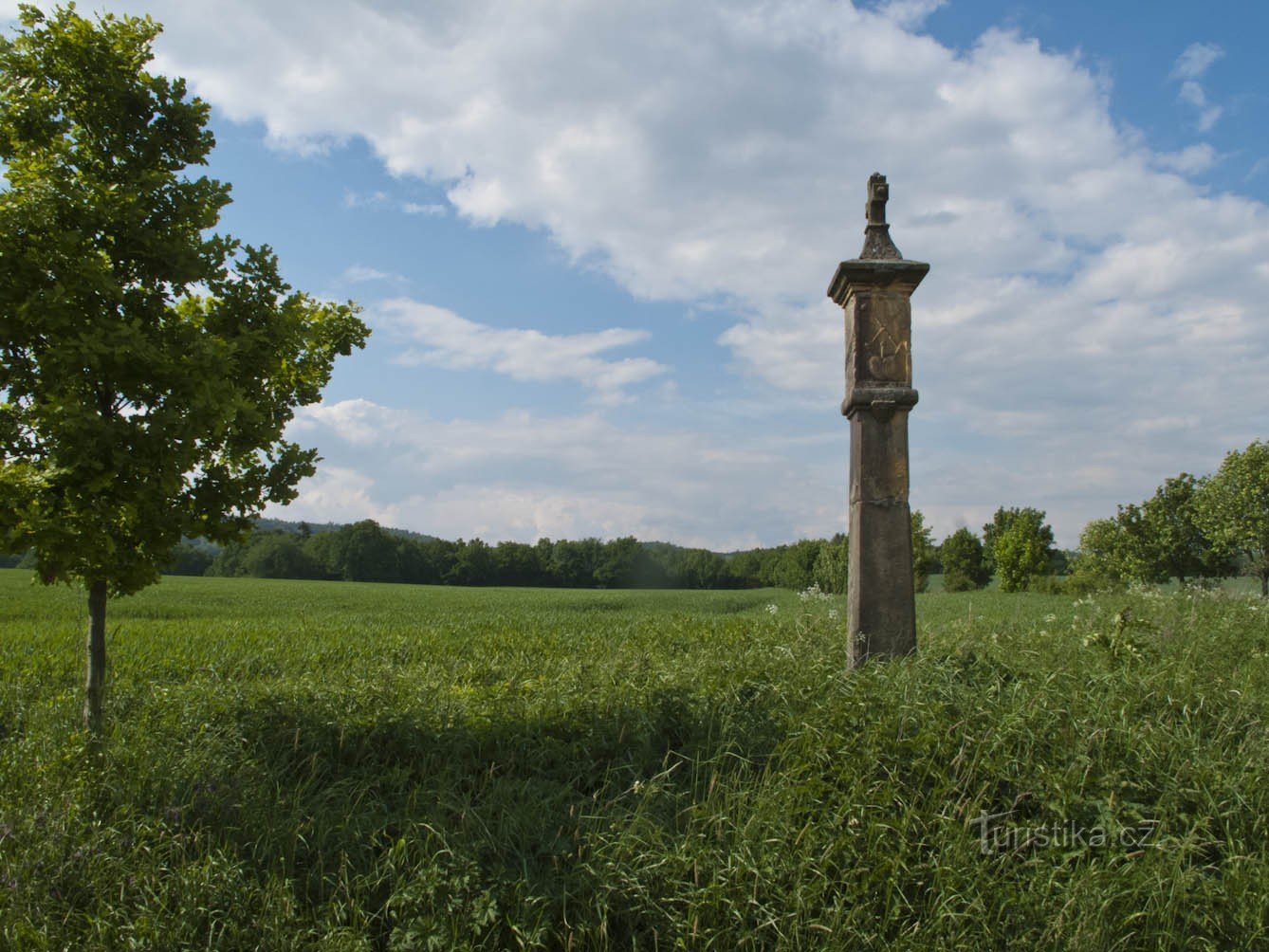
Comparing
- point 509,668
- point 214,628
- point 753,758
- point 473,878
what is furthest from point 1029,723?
point 214,628

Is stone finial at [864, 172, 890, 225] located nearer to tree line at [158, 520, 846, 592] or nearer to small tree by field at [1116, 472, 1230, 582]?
small tree by field at [1116, 472, 1230, 582]

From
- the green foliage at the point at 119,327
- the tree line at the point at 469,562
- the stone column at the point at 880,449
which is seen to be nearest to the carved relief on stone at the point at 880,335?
the stone column at the point at 880,449

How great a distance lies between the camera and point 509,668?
25.5 feet

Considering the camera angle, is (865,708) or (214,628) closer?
(865,708)

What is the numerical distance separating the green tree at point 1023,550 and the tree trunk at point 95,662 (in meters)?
57.2

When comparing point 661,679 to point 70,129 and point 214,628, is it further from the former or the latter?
point 214,628

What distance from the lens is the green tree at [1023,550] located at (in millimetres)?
54541

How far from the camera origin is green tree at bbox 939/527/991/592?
64938mm

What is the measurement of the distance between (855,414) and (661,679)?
2895 mm

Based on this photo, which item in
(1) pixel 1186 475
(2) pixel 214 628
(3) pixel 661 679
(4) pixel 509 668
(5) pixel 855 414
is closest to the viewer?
(3) pixel 661 679

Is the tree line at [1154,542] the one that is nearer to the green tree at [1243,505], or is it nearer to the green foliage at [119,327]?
the green tree at [1243,505]

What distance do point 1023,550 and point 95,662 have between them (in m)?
61.6

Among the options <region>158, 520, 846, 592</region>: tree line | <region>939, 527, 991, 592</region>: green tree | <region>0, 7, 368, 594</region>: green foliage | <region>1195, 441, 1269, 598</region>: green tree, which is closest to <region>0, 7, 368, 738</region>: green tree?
<region>0, 7, 368, 594</region>: green foliage

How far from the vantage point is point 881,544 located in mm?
6152
